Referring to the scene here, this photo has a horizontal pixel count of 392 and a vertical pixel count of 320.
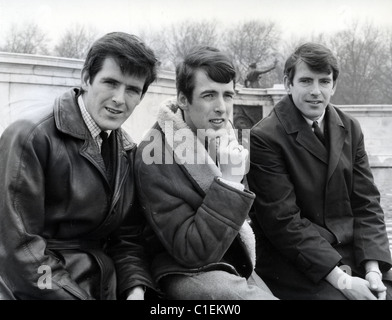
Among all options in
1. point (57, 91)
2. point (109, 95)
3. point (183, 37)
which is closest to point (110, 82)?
point (109, 95)

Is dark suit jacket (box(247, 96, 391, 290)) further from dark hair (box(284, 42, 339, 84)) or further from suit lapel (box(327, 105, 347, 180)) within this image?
dark hair (box(284, 42, 339, 84))

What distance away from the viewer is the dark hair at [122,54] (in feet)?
8.47

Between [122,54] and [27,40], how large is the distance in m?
17.7

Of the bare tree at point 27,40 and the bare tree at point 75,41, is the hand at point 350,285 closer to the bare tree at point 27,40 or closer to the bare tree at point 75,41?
the bare tree at point 27,40

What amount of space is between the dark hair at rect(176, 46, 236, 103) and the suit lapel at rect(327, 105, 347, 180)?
814mm

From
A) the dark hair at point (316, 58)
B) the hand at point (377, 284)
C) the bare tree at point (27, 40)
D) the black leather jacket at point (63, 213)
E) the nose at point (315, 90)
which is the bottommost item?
the hand at point (377, 284)

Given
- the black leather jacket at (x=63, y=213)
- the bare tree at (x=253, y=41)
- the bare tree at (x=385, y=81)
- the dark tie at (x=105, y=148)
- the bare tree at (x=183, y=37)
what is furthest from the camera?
the bare tree at (x=253, y=41)

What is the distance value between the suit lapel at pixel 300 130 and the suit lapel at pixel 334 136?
0.15 ft

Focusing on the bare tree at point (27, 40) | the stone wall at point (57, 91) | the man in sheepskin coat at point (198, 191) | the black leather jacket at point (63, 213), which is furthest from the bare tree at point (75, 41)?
the black leather jacket at point (63, 213)

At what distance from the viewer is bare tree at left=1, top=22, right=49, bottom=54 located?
17578 millimetres

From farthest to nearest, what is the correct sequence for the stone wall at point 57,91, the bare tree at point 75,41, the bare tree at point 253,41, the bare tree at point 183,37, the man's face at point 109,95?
1. the bare tree at point 75,41
2. the bare tree at point 253,41
3. the bare tree at point 183,37
4. the stone wall at point 57,91
5. the man's face at point 109,95

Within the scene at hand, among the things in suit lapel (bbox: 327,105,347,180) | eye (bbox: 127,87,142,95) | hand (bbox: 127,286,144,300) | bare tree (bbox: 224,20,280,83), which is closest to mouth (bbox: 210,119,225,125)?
eye (bbox: 127,87,142,95)

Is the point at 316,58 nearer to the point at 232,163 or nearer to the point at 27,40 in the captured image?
the point at 232,163

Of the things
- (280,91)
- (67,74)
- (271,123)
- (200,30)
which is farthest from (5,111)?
(200,30)
